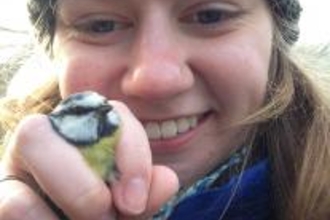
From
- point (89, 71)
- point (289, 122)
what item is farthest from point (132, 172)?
point (289, 122)

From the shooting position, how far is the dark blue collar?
60.7 inches

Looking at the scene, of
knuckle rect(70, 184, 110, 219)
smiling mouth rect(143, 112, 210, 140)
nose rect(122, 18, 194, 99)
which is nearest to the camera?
knuckle rect(70, 184, 110, 219)

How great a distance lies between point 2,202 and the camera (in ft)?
3.61

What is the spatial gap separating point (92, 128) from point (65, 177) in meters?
0.08

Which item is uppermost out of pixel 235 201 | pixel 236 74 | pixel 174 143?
pixel 236 74

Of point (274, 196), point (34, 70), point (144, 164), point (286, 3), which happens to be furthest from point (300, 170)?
point (34, 70)

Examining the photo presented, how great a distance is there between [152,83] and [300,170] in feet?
1.36

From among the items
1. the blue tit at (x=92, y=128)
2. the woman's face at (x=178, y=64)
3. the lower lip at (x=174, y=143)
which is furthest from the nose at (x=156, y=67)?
the blue tit at (x=92, y=128)

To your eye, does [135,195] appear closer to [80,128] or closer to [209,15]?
[80,128]

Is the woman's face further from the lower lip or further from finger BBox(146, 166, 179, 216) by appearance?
finger BBox(146, 166, 179, 216)

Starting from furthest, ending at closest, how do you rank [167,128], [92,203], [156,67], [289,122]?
[289,122] → [167,128] → [156,67] → [92,203]

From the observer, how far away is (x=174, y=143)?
1594mm

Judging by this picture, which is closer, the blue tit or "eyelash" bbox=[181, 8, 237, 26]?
the blue tit

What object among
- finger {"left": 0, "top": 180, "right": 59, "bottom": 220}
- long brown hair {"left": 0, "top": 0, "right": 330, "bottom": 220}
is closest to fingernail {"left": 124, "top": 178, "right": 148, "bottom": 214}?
finger {"left": 0, "top": 180, "right": 59, "bottom": 220}
